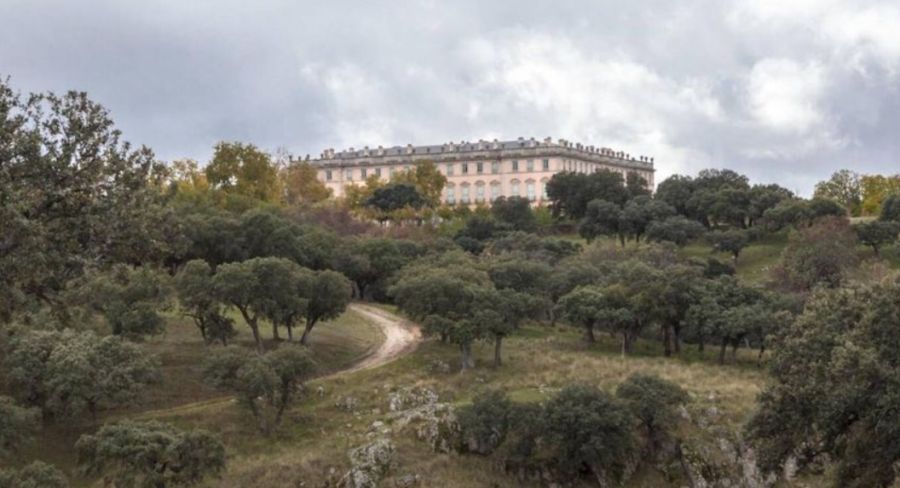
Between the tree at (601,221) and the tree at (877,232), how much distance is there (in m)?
21.2

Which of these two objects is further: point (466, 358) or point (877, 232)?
point (877, 232)

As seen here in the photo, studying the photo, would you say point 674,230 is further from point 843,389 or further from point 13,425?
point 13,425

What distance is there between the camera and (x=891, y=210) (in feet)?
257

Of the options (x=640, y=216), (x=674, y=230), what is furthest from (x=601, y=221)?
(x=674, y=230)

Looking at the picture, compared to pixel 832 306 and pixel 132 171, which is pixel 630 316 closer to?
pixel 832 306

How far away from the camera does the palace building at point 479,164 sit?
132375 millimetres

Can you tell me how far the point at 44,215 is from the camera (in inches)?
622

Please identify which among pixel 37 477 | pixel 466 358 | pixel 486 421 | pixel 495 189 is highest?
pixel 495 189

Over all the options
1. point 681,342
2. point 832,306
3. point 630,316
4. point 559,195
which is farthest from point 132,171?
point 559,195

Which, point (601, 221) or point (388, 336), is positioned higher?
point (601, 221)

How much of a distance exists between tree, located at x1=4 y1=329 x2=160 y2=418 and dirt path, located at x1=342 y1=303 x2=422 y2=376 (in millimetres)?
12963

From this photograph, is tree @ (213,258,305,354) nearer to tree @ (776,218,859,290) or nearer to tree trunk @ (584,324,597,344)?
tree trunk @ (584,324,597,344)

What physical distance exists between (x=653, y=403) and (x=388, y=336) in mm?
22882

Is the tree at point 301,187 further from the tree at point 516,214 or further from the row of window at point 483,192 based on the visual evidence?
the row of window at point 483,192
